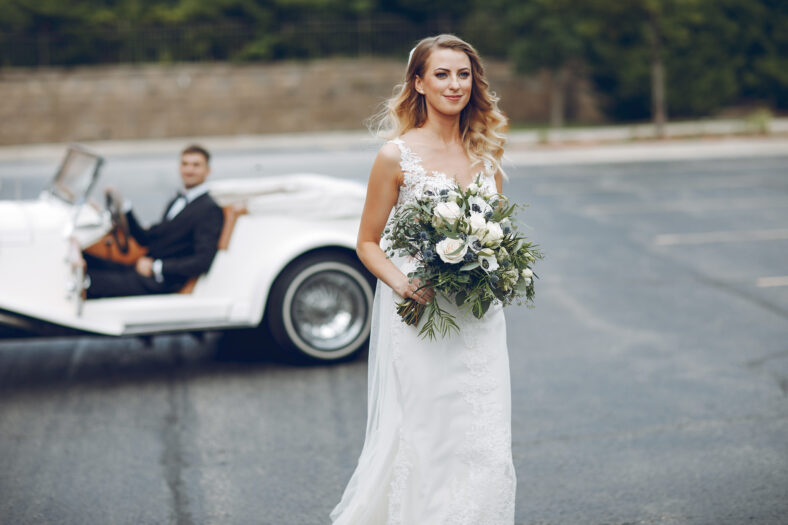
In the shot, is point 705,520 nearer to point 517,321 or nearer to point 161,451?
point 161,451

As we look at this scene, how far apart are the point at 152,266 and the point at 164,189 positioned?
10.3 metres

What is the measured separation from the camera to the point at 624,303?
27.1 ft

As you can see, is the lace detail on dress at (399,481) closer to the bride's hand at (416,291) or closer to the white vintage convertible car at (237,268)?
the bride's hand at (416,291)

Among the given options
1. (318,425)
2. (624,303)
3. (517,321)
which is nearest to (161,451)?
(318,425)

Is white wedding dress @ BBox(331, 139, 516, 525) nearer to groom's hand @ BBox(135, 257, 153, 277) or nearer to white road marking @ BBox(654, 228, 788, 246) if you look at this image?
groom's hand @ BBox(135, 257, 153, 277)

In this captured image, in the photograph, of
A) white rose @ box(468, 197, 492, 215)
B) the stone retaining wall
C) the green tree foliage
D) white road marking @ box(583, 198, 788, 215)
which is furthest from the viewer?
the stone retaining wall

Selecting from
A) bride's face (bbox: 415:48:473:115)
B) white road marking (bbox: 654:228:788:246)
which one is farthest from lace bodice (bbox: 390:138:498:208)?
white road marking (bbox: 654:228:788:246)

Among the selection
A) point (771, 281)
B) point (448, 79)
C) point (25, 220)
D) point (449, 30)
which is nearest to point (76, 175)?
point (25, 220)

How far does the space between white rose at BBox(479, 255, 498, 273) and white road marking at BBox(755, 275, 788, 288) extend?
612 centimetres

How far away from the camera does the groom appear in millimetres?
6328

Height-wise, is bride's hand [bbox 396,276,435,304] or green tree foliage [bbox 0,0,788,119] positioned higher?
green tree foliage [bbox 0,0,788,119]

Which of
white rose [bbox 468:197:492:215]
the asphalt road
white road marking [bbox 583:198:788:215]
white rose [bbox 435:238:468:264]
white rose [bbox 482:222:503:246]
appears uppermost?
white road marking [bbox 583:198:788:215]

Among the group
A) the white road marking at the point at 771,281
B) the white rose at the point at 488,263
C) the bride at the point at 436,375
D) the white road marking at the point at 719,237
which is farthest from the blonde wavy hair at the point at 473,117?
the white road marking at the point at 719,237

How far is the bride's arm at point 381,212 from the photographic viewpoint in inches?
138
